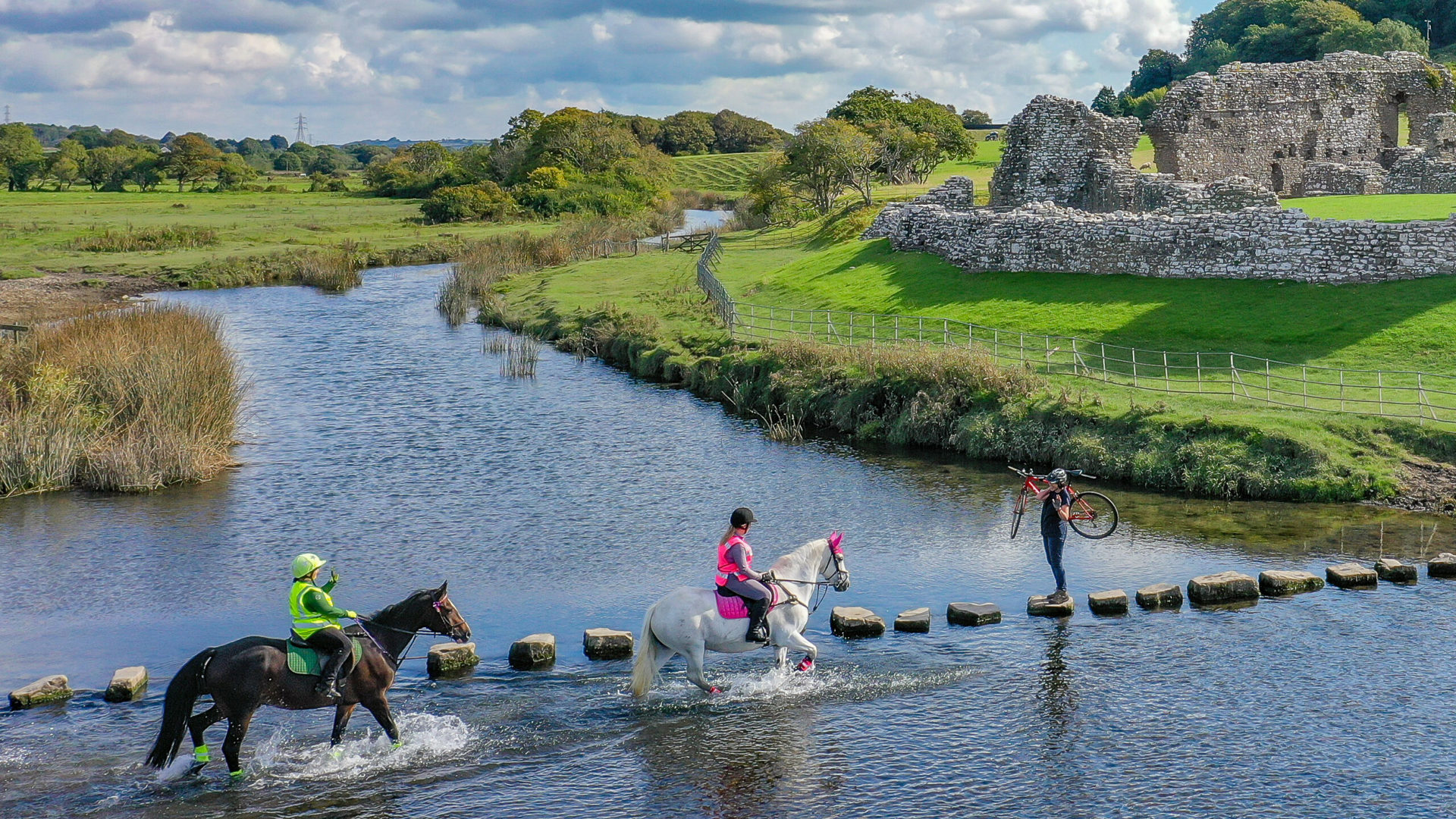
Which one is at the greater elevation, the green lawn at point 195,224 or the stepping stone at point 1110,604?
the green lawn at point 195,224

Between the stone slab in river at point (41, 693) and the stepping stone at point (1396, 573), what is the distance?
2008 centimetres

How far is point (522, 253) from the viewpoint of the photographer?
73500 mm

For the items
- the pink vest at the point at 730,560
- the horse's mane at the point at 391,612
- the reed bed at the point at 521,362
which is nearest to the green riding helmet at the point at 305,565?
the horse's mane at the point at 391,612

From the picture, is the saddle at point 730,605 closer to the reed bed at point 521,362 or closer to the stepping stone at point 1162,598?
the stepping stone at point 1162,598

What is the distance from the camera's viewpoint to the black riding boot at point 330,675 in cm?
1354

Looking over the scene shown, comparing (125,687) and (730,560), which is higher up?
(730,560)

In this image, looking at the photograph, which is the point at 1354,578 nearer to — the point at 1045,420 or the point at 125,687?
the point at 1045,420

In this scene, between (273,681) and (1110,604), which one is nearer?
(273,681)

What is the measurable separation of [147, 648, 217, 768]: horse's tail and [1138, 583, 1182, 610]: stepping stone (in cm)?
1372

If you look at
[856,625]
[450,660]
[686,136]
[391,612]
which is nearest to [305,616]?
[391,612]

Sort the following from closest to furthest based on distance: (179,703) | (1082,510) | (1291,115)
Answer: (179,703) → (1082,510) → (1291,115)

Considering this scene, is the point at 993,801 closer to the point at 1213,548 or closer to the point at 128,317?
the point at 1213,548

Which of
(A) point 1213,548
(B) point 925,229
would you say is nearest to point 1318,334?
(A) point 1213,548

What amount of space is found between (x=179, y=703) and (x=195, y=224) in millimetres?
85961
